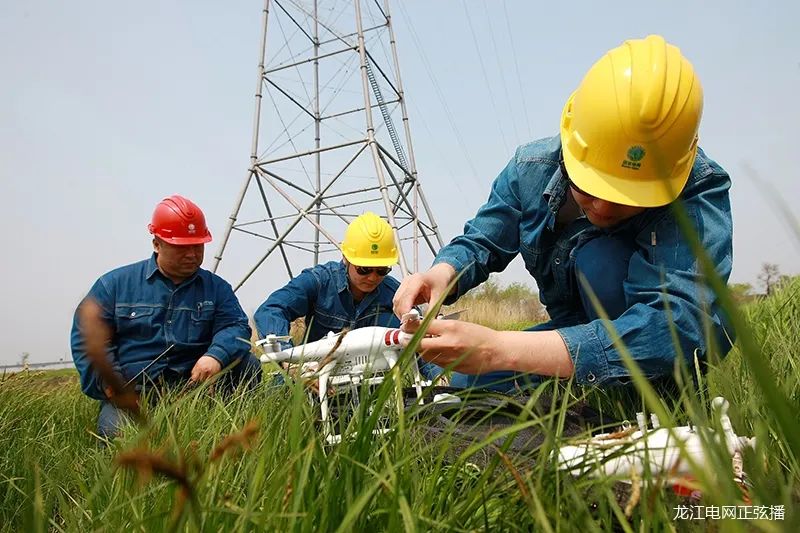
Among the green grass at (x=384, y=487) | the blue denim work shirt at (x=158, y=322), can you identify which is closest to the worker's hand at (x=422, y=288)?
the green grass at (x=384, y=487)

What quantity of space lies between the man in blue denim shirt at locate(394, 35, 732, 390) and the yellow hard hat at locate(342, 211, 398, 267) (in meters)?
2.07

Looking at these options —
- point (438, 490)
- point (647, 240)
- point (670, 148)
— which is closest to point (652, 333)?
point (647, 240)

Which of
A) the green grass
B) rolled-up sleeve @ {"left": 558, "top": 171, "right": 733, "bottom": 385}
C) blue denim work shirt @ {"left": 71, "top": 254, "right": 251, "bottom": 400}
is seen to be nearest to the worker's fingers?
rolled-up sleeve @ {"left": 558, "top": 171, "right": 733, "bottom": 385}

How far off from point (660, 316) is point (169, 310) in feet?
9.72

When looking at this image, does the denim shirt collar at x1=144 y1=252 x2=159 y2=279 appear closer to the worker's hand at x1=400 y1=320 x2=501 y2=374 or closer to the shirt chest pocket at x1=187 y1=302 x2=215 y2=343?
the shirt chest pocket at x1=187 y1=302 x2=215 y2=343

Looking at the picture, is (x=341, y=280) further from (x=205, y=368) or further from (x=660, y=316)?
(x=660, y=316)

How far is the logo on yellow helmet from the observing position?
5.25ft

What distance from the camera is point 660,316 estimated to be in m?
1.51

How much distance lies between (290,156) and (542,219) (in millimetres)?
9923

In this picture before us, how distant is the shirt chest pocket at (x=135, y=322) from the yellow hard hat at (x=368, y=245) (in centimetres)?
141

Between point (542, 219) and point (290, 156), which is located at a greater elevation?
point (290, 156)

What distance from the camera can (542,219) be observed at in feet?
7.31

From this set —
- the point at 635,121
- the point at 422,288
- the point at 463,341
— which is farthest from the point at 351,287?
the point at 635,121

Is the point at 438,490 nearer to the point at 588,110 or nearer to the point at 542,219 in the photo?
the point at 588,110
